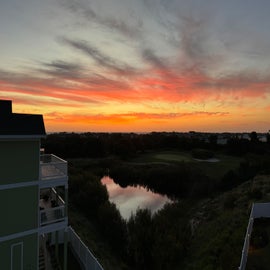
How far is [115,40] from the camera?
20172 millimetres

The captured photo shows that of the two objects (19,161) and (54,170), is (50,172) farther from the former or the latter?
(19,161)

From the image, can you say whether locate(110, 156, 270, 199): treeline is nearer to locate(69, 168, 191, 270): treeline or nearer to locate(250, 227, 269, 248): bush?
locate(69, 168, 191, 270): treeline

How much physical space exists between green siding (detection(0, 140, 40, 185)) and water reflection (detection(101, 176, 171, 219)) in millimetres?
19677

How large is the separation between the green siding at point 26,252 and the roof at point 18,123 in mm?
3977

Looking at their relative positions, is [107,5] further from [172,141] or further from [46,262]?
[172,141]

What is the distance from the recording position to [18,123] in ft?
29.6

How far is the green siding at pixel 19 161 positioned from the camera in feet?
29.2

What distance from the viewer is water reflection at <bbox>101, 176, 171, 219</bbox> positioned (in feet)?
102

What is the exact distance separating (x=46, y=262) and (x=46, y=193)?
379 centimetres

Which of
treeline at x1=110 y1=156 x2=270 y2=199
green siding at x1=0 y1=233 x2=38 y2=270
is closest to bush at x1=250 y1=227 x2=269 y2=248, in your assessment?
green siding at x1=0 y1=233 x2=38 y2=270

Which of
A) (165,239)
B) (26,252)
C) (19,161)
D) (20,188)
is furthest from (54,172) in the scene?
(165,239)

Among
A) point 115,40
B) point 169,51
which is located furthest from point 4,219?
point 169,51

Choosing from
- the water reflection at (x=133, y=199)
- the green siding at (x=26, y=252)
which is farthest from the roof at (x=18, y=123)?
the water reflection at (x=133, y=199)

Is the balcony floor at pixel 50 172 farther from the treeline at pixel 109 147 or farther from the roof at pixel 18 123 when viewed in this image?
the treeline at pixel 109 147
